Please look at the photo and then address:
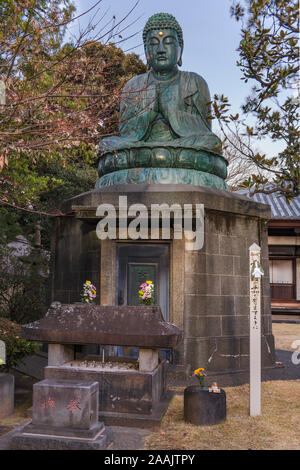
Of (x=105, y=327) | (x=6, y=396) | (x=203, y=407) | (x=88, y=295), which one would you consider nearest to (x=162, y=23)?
(x=88, y=295)

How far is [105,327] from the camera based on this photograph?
6.07m

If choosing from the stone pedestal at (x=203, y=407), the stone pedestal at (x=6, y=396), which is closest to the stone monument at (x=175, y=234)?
the stone pedestal at (x=203, y=407)

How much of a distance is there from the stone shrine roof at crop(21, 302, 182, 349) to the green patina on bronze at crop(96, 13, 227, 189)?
3.82 m

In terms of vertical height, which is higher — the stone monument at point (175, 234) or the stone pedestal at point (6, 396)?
the stone monument at point (175, 234)

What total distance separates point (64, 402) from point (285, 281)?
60.6ft

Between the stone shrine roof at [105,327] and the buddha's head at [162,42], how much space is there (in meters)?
6.59

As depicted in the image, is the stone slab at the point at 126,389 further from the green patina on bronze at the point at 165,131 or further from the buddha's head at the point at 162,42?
the buddha's head at the point at 162,42

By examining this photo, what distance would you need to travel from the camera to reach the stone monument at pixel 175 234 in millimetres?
8398

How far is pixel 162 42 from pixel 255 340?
7.48 meters

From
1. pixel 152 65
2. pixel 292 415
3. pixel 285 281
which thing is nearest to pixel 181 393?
pixel 292 415

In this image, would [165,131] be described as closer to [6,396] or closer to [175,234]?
[175,234]

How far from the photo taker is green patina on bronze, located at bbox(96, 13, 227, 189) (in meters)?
9.33

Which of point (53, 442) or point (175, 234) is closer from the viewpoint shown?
point (53, 442)
